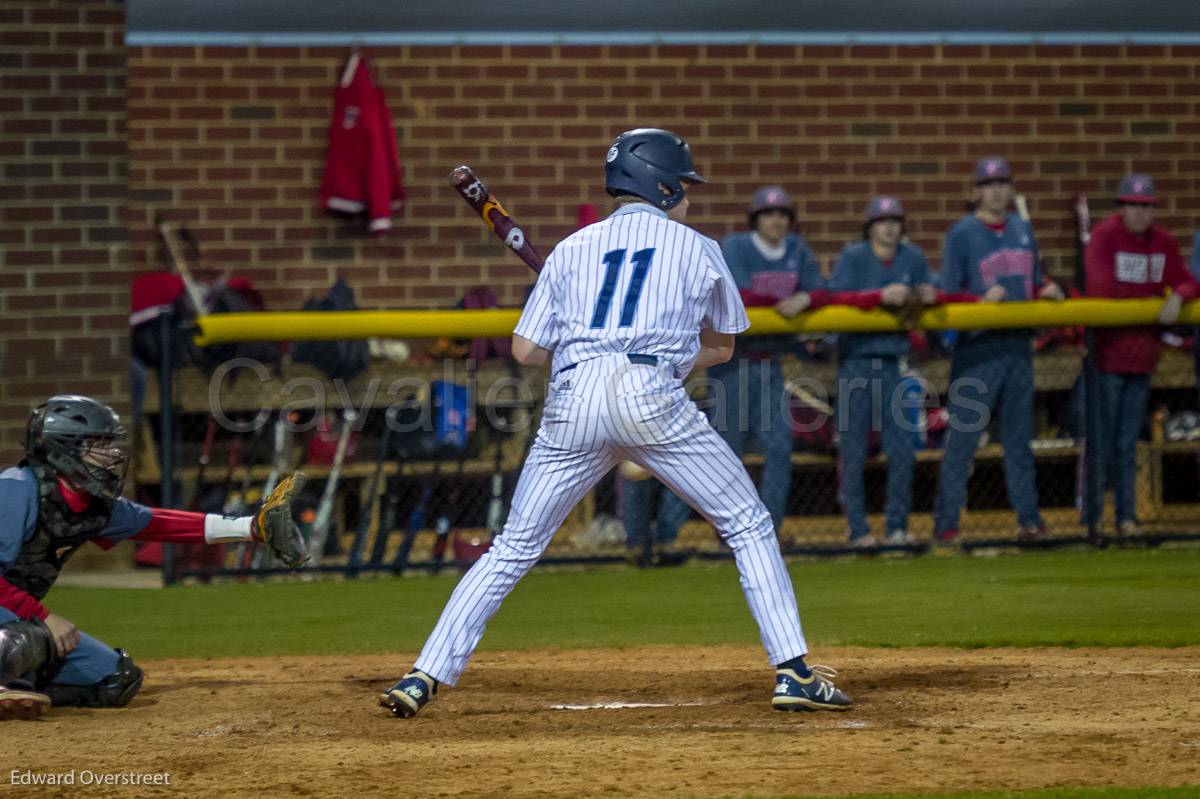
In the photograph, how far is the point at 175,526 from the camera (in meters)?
5.73

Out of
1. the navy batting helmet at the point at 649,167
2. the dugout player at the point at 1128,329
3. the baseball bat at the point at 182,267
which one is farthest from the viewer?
the baseball bat at the point at 182,267

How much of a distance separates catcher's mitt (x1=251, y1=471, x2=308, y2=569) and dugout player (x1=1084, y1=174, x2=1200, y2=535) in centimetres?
559

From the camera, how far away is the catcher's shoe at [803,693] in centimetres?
505

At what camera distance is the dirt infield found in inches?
167

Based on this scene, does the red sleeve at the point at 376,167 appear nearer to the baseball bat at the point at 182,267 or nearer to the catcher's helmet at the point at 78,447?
the baseball bat at the point at 182,267

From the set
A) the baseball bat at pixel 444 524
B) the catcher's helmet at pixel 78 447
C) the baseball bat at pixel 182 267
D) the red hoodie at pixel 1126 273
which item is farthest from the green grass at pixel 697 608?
the baseball bat at pixel 182 267

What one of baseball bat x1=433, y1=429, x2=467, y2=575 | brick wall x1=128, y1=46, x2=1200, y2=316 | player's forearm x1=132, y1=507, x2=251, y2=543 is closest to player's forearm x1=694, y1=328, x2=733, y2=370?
player's forearm x1=132, y1=507, x2=251, y2=543

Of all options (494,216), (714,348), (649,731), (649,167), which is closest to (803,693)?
(649,731)

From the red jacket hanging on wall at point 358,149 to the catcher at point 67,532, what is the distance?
20.9 ft

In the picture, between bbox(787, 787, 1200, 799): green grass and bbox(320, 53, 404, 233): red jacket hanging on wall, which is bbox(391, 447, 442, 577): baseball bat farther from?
bbox(787, 787, 1200, 799): green grass

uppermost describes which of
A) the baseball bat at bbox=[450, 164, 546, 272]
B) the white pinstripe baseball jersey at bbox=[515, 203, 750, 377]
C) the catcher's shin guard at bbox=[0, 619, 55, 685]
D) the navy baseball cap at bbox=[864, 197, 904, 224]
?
the navy baseball cap at bbox=[864, 197, 904, 224]

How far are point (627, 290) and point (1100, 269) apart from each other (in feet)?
18.7

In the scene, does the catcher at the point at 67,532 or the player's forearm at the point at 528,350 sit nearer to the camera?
the player's forearm at the point at 528,350

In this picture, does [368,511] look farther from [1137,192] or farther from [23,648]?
[1137,192]
